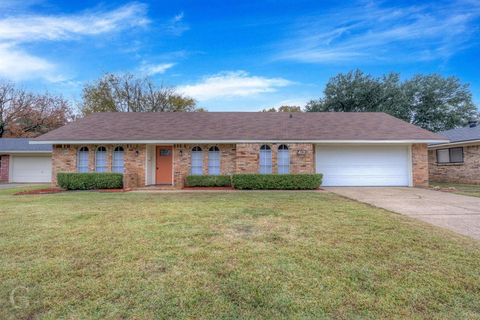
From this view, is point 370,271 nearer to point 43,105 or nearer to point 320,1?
point 320,1

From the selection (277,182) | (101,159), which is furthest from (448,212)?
(101,159)

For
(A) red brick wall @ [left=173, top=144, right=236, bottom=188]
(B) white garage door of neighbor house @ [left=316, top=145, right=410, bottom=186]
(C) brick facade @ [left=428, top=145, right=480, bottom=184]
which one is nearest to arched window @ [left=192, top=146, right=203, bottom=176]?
(A) red brick wall @ [left=173, top=144, right=236, bottom=188]

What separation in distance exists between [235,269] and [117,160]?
40.2ft

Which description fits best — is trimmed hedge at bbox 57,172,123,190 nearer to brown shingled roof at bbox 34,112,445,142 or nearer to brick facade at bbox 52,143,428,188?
brick facade at bbox 52,143,428,188

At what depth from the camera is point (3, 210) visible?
6820 millimetres

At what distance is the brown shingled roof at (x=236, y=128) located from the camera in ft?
42.2

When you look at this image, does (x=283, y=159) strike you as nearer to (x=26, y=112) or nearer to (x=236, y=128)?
(x=236, y=128)

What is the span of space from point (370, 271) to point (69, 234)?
5.03 meters

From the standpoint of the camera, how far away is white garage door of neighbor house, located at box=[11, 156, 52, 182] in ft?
58.9

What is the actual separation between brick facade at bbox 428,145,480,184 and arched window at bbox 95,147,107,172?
67.8 feet

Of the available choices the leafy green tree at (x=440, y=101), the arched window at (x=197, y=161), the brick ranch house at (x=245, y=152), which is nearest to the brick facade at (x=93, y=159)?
the brick ranch house at (x=245, y=152)

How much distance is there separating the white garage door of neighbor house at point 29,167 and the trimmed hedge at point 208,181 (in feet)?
41.2

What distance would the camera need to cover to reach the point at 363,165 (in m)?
13.6

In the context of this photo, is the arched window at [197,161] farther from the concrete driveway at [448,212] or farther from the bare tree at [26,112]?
the bare tree at [26,112]
